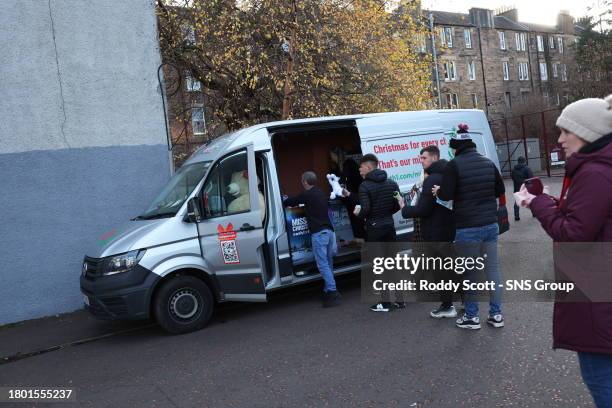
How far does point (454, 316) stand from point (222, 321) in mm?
3019

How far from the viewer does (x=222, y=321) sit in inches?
271

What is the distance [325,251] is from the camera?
6816mm

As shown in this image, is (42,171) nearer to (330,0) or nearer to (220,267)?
(220,267)

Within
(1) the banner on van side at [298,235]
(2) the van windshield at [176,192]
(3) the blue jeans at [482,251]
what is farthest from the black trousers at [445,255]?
(2) the van windshield at [176,192]

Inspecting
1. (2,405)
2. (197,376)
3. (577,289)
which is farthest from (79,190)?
(577,289)

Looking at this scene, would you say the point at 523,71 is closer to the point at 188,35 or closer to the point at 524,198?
the point at 188,35

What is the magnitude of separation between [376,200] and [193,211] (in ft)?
7.43

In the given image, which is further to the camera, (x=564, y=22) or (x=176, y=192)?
(x=564, y=22)

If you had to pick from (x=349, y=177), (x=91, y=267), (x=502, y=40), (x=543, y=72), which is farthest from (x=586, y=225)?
(x=543, y=72)

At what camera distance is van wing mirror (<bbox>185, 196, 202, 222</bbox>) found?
20.7 feet

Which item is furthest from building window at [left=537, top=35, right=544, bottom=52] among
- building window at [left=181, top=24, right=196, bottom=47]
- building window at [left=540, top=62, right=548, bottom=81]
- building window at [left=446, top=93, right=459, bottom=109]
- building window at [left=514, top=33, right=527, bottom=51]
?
building window at [left=181, top=24, right=196, bottom=47]

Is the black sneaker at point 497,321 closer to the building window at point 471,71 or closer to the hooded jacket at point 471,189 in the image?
the hooded jacket at point 471,189

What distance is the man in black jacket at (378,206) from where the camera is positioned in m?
6.34

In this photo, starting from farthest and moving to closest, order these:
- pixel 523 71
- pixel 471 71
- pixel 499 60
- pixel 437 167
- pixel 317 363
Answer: pixel 523 71
pixel 499 60
pixel 471 71
pixel 437 167
pixel 317 363
